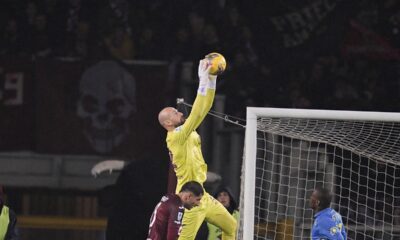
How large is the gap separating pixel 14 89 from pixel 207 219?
14.7ft

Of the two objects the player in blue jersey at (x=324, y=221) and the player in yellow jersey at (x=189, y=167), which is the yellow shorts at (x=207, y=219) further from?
the player in blue jersey at (x=324, y=221)

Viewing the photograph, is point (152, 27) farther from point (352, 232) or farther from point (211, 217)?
point (211, 217)

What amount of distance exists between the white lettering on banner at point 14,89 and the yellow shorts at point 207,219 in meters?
4.40

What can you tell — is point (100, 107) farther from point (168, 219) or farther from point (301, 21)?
point (168, 219)

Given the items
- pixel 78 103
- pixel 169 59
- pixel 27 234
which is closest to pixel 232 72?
A: pixel 169 59

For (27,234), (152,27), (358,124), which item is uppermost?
(152,27)

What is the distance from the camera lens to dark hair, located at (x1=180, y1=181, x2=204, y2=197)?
396 inches

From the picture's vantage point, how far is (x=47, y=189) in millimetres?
14414

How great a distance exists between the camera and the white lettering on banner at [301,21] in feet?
51.1

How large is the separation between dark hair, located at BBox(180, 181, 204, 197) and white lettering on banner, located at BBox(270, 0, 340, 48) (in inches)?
223

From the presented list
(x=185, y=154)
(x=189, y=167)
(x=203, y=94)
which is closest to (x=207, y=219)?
(x=189, y=167)

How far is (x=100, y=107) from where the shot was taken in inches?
571

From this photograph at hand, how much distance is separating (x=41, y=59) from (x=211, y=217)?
4.42 metres

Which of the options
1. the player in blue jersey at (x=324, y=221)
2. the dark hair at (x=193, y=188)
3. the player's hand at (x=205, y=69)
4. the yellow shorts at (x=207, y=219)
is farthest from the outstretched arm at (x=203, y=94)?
the player in blue jersey at (x=324, y=221)
